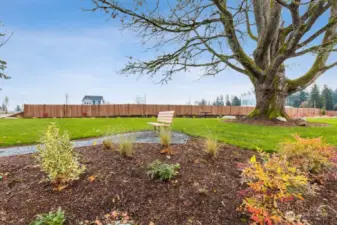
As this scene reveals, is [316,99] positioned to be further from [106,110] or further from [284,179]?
[284,179]

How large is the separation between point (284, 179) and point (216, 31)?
632 centimetres

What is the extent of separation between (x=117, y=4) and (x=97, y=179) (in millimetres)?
4379

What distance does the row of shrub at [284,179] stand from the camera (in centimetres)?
193

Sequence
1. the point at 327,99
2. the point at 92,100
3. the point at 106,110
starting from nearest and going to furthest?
the point at 106,110
the point at 92,100
the point at 327,99

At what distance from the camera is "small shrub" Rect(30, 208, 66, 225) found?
1.98 meters

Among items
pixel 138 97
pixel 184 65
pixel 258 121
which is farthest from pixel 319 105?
pixel 184 65

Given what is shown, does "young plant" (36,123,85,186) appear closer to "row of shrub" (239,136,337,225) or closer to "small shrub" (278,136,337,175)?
"row of shrub" (239,136,337,225)

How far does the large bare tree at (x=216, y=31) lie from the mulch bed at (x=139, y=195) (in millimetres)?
3650

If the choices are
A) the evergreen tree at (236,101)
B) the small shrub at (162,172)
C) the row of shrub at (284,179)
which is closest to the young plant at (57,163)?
the small shrub at (162,172)

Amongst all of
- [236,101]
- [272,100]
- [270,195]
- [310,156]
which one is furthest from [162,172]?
[236,101]

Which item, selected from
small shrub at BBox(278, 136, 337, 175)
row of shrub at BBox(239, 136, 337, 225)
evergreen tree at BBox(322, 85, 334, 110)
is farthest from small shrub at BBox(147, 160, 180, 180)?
evergreen tree at BBox(322, 85, 334, 110)

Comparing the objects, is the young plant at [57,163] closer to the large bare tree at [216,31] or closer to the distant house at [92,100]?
the large bare tree at [216,31]

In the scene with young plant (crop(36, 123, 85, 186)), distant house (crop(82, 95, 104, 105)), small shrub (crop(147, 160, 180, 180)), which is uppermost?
distant house (crop(82, 95, 104, 105))

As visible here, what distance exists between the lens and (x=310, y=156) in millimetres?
2945
